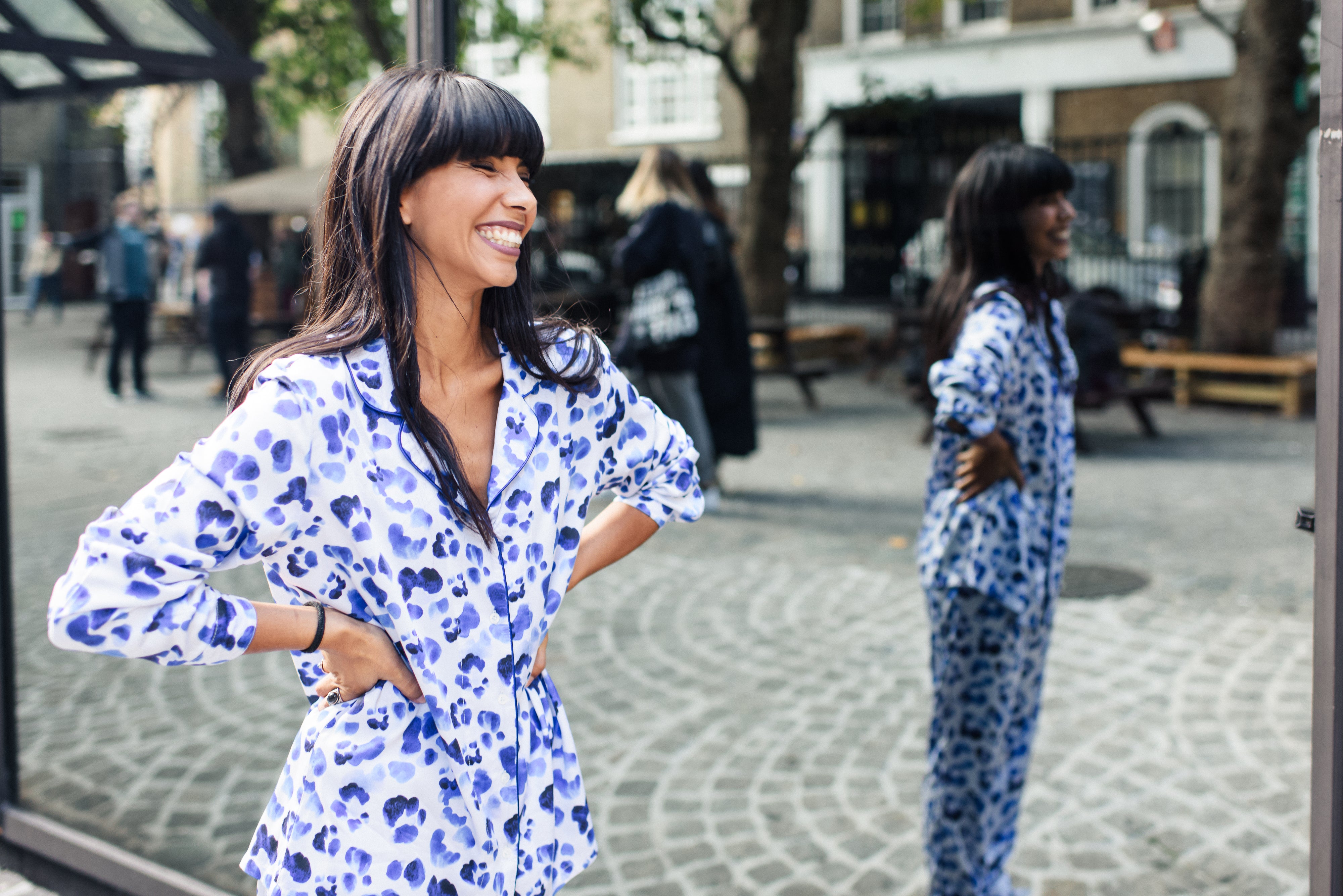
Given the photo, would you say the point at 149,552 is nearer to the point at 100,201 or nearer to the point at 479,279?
the point at 479,279

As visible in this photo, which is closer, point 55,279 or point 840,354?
point 840,354

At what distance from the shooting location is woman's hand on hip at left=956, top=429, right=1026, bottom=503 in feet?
8.63

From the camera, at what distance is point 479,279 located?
5.35ft

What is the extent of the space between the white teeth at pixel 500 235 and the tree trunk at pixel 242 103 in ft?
58.5

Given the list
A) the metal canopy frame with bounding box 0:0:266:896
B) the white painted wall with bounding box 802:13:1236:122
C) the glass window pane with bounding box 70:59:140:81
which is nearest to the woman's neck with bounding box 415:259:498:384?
the metal canopy frame with bounding box 0:0:266:896

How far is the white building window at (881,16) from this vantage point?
84.9 ft

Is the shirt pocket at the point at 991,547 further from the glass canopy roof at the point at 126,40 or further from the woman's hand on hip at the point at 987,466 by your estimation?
the glass canopy roof at the point at 126,40

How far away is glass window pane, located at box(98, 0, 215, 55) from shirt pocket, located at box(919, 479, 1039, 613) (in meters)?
2.75

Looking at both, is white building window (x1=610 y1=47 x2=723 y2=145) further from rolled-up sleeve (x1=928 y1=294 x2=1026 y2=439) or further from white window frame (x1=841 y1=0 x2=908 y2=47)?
rolled-up sleeve (x1=928 y1=294 x2=1026 y2=439)

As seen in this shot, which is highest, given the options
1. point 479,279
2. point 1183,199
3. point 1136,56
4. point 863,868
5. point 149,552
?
point 1136,56

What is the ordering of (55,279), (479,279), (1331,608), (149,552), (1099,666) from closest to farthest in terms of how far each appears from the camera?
(149,552) → (479,279) → (1331,608) → (1099,666) → (55,279)

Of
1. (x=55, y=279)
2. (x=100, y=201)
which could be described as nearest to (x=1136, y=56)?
(x=100, y=201)

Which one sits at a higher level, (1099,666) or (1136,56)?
(1136,56)

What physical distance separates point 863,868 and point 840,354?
12847 millimetres
